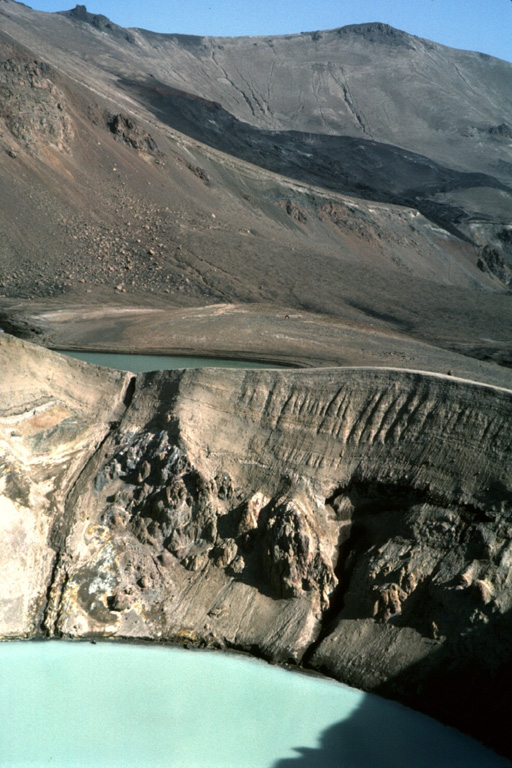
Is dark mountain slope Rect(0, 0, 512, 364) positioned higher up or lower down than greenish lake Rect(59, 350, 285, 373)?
higher up

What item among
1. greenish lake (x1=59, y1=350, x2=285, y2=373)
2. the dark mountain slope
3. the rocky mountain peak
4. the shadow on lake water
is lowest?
the shadow on lake water

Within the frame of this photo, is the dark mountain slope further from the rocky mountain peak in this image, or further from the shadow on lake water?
the shadow on lake water

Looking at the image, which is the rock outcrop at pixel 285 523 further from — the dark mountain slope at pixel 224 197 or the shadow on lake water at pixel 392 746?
the dark mountain slope at pixel 224 197

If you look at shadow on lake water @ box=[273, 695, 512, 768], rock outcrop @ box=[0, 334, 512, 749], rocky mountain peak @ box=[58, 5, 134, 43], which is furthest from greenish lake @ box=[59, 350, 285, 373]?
rocky mountain peak @ box=[58, 5, 134, 43]

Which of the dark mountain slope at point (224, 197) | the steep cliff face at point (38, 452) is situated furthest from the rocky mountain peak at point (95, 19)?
the steep cliff face at point (38, 452)

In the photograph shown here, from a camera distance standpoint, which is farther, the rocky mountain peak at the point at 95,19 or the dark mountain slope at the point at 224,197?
the rocky mountain peak at the point at 95,19

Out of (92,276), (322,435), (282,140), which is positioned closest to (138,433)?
(322,435)

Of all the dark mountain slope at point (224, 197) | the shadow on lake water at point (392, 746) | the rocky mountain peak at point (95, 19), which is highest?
the rocky mountain peak at point (95, 19)
